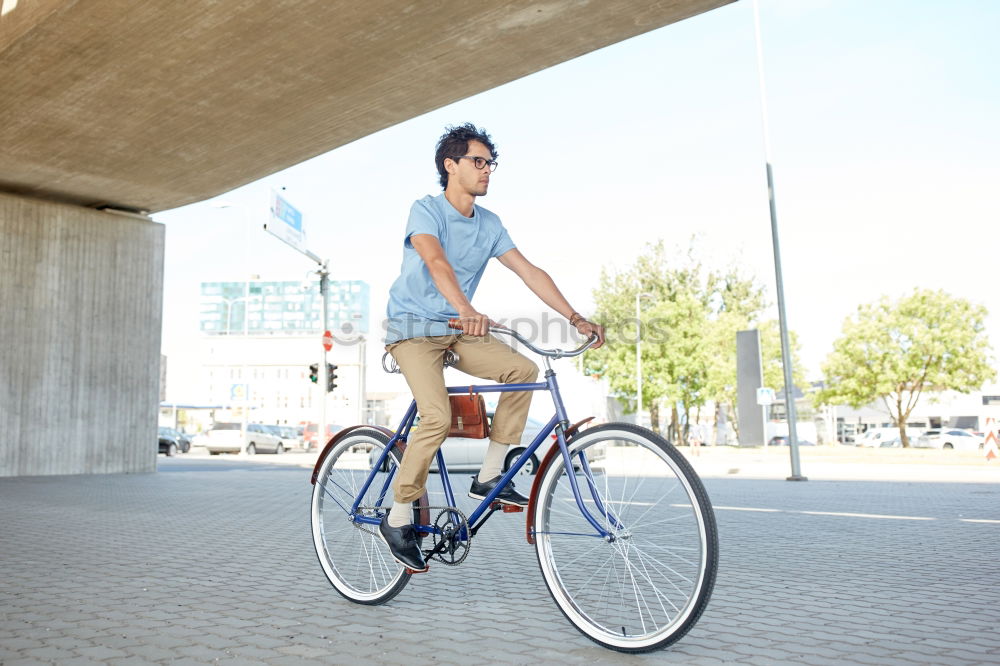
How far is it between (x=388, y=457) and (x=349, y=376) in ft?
239

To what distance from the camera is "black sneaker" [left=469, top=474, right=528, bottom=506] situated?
3.59 m

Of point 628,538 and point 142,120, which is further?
point 142,120

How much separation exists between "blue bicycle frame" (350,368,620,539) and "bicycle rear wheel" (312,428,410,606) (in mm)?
30

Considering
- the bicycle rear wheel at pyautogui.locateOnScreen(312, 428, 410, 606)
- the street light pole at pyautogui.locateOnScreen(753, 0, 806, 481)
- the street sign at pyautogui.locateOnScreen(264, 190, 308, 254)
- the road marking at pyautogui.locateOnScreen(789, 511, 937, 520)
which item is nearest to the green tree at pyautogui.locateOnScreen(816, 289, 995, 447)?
the street light pole at pyautogui.locateOnScreen(753, 0, 806, 481)

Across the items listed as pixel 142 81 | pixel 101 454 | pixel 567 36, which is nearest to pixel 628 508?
pixel 567 36

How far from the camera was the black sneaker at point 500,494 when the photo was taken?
3.59 m

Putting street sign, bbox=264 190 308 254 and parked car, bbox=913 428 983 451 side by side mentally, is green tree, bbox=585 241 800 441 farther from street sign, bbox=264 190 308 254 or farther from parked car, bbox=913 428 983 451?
street sign, bbox=264 190 308 254

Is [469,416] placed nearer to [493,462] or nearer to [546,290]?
[493,462]

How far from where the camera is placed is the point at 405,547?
3.79 m

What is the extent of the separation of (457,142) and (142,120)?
1019cm

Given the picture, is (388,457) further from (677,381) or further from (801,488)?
(677,381)

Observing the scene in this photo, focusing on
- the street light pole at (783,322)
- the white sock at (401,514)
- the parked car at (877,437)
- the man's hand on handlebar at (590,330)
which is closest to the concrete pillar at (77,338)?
the street light pole at (783,322)

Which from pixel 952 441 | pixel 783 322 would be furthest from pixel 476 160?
pixel 952 441

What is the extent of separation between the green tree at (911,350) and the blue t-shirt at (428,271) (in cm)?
3929
